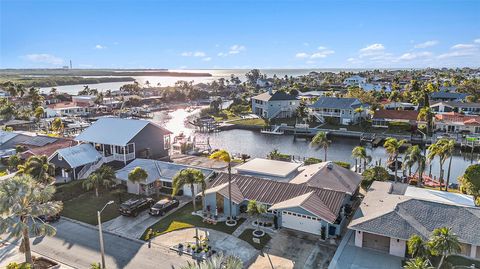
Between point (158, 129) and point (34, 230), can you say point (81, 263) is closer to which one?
point (34, 230)

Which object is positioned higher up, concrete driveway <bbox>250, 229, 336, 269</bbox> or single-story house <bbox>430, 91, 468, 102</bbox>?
single-story house <bbox>430, 91, 468, 102</bbox>

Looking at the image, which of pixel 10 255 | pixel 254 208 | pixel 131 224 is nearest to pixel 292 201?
pixel 254 208

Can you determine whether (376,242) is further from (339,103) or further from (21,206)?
(339,103)

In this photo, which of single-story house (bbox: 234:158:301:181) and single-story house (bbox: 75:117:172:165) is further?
single-story house (bbox: 75:117:172:165)

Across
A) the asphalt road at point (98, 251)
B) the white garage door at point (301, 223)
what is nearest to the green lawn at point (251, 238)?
the white garage door at point (301, 223)

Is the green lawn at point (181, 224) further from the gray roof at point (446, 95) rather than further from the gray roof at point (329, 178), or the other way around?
the gray roof at point (446, 95)

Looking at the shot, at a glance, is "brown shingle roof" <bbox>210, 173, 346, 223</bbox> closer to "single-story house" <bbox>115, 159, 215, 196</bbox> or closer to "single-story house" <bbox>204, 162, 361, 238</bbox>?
"single-story house" <bbox>204, 162, 361, 238</bbox>

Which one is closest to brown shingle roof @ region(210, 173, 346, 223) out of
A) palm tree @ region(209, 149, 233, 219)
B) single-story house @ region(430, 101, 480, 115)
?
palm tree @ region(209, 149, 233, 219)
